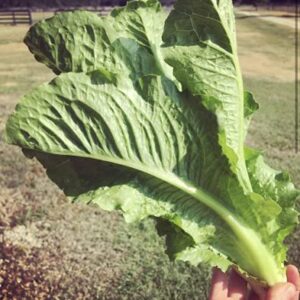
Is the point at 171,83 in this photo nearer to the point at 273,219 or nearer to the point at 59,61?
the point at 59,61

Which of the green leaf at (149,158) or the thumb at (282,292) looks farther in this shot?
the thumb at (282,292)

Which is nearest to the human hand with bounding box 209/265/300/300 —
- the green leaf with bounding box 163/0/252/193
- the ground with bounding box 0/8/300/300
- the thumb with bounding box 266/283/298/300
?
the thumb with bounding box 266/283/298/300

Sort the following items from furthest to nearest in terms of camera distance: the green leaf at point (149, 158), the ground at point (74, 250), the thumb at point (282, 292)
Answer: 1. the ground at point (74, 250)
2. the thumb at point (282, 292)
3. the green leaf at point (149, 158)

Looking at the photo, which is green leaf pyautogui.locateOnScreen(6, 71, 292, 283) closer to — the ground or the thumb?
the thumb

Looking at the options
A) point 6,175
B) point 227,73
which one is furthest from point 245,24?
point 227,73

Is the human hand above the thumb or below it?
below

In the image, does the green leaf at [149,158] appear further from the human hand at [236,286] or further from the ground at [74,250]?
the ground at [74,250]

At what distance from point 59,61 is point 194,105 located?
345 millimetres

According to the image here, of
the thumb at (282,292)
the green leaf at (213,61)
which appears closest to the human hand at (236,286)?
the thumb at (282,292)

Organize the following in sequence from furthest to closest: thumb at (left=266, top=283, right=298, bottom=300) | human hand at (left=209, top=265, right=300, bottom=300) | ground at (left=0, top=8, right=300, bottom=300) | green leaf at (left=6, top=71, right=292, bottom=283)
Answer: ground at (left=0, top=8, right=300, bottom=300), human hand at (left=209, top=265, right=300, bottom=300), thumb at (left=266, top=283, right=298, bottom=300), green leaf at (left=6, top=71, right=292, bottom=283)

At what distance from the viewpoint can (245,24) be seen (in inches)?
728

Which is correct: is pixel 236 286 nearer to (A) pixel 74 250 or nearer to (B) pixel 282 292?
(B) pixel 282 292

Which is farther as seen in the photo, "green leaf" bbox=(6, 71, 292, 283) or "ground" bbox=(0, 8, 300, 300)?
"ground" bbox=(0, 8, 300, 300)

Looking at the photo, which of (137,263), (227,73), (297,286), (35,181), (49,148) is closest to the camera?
(49,148)
